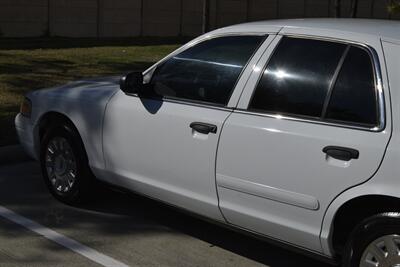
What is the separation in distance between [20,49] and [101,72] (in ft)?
12.1

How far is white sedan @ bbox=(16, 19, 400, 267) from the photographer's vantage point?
3.77 m

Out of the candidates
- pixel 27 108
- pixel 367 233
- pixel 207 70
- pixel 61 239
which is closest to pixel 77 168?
pixel 61 239

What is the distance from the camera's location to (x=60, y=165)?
5.85 meters

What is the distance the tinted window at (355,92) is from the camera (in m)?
3.87

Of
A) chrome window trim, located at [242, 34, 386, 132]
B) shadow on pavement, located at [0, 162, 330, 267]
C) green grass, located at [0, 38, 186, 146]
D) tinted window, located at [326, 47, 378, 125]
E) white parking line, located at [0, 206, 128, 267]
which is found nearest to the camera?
chrome window trim, located at [242, 34, 386, 132]

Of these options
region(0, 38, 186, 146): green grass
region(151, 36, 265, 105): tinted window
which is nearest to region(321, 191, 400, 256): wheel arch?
region(151, 36, 265, 105): tinted window

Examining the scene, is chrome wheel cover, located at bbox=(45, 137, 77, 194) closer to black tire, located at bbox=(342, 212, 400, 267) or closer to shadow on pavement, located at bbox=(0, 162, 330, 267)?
shadow on pavement, located at bbox=(0, 162, 330, 267)

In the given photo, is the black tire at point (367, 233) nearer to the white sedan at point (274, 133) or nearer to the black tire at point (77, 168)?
the white sedan at point (274, 133)

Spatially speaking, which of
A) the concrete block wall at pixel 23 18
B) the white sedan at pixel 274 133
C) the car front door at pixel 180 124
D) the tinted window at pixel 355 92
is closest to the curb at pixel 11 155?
the white sedan at pixel 274 133

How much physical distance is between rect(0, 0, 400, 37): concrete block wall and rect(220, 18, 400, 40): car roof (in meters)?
15.4

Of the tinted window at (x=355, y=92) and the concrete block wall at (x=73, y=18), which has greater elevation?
the tinted window at (x=355, y=92)

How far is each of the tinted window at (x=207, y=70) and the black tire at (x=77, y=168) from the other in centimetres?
95

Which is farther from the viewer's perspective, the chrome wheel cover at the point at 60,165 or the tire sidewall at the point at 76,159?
the chrome wheel cover at the point at 60,165

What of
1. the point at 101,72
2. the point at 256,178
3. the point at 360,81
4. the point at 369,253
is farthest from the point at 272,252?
the point at 101,72
